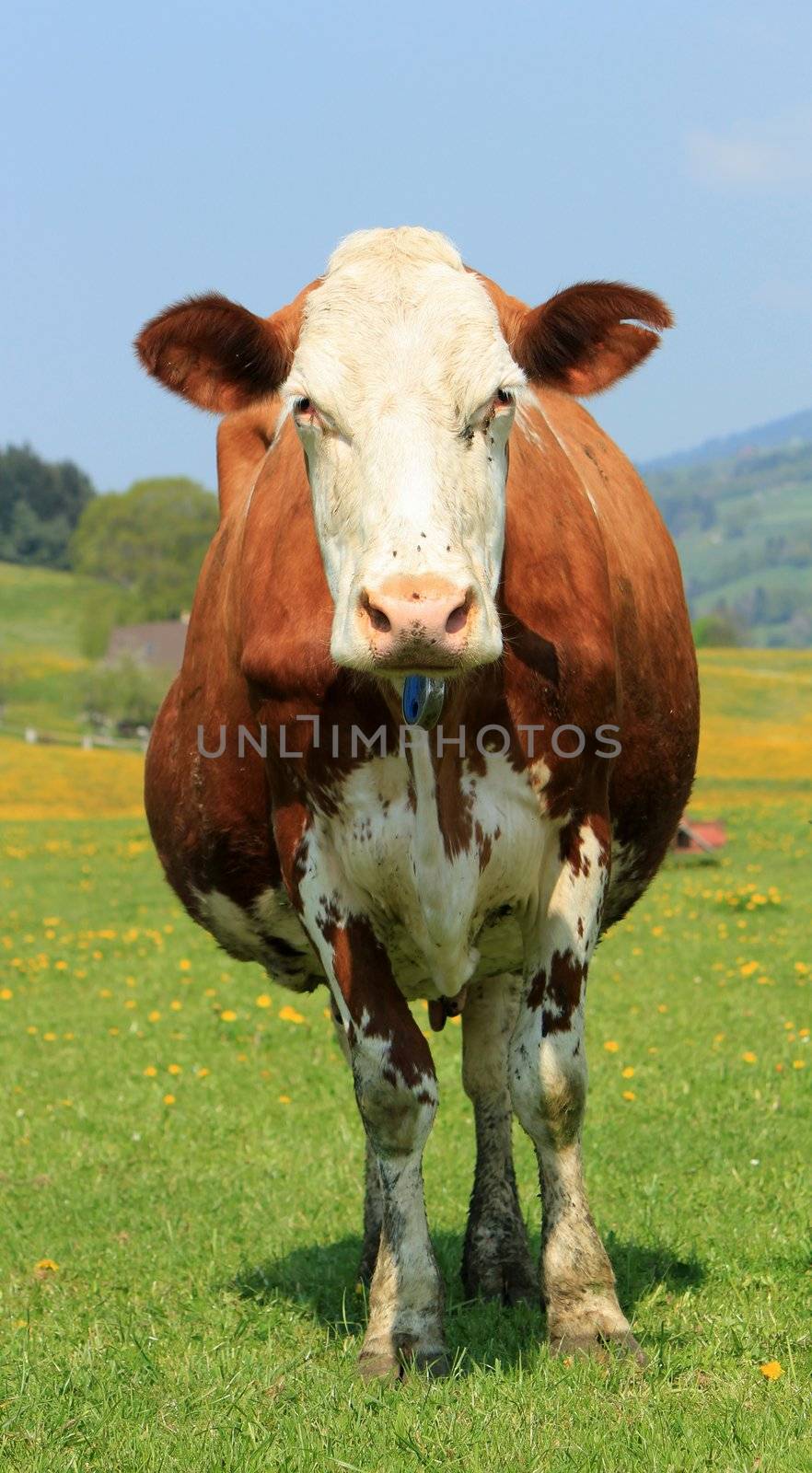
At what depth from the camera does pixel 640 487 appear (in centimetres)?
714

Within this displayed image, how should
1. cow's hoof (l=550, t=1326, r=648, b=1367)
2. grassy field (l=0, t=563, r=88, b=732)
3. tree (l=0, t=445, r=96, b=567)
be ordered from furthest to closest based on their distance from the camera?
tree (l=0, t=445, r=96, b=567), grassy field (l=0, t=563, r=88, b=732), cow's hoof (l=550, t=1326, r=648, b=1367)

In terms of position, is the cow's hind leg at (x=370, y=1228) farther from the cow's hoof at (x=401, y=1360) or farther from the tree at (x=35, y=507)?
the tree at (x=35, y=507)

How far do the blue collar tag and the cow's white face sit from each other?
0.27 m

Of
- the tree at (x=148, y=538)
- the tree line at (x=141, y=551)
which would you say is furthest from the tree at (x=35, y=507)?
the tree at (x=148, y=538)

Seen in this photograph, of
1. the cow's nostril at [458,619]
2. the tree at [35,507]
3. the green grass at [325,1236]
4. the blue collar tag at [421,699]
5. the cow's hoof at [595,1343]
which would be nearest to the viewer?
the cow's nostril at [458,619]

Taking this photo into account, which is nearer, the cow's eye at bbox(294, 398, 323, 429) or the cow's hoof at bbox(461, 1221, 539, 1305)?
the cow's eye at bbox(294, 398, 323, 429)

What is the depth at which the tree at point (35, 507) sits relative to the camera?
417 feet

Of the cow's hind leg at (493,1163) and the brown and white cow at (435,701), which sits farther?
the cow's hind leg at (493,1163)

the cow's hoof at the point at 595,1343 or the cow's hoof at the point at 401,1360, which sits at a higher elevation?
the cow's hoof at the point at 595,1343

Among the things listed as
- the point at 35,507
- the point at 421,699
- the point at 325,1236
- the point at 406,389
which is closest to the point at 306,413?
the point at 406,389

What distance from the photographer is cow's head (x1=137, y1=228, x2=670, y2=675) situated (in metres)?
4.17

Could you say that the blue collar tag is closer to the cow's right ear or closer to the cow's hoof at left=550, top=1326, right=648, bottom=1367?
the cow's right ear

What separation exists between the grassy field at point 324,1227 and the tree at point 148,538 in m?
82.1

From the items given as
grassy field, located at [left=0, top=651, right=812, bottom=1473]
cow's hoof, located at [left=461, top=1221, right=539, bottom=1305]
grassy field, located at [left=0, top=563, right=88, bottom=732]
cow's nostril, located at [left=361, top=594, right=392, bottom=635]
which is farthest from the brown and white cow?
grassy field, located at [left=0, top=563, right=88, bottom=732]
